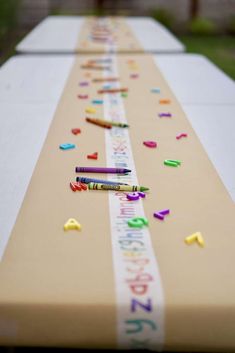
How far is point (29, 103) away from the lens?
1.89 metres

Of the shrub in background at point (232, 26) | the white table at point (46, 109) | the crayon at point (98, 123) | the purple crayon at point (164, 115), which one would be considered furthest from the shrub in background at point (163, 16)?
the crayon at point (98, 123)

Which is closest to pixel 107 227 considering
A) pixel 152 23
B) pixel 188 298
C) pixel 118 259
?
pixel 118 259

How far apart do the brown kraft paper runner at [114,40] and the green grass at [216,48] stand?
118 cm

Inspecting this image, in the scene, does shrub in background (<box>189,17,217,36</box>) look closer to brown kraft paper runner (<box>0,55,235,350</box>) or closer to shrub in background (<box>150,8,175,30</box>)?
shrub in background (<box>150,8,175,30</box>)

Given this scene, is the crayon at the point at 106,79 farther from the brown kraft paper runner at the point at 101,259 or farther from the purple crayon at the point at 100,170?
the purple crayon at the point at 100,170

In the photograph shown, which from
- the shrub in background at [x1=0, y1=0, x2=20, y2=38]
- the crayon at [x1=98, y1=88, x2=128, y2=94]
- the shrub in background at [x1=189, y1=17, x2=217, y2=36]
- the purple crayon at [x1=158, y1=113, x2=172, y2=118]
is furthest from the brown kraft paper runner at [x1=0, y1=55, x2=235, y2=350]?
the shrub in background at [x1=189, y1=17, x2=217, y2=36]

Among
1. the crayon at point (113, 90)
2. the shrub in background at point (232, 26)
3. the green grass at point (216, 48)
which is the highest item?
the crayon at point (113, 90)

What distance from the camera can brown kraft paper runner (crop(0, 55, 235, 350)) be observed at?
829mm

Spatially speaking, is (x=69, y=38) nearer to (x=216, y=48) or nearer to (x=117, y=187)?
(x=117, y=187)

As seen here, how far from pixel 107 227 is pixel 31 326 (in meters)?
0.27

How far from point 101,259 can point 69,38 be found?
2583 millimetres

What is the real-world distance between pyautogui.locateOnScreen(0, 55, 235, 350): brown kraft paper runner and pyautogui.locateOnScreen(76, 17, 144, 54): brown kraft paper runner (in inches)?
64.6

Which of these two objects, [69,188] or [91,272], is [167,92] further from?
[91,272]

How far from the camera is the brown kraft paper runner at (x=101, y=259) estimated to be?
0.83 m
